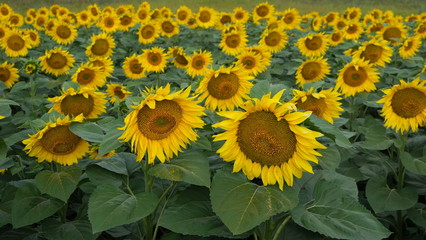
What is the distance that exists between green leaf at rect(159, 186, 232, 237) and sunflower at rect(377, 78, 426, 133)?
5.32ft

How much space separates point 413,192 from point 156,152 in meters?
1.99

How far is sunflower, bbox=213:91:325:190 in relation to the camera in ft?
5.38

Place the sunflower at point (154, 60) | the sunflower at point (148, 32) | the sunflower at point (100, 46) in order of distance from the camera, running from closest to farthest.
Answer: the sunflower at point (154, 60) < the sunflower at point (100, 46) < the sunflower at point (148, 32)

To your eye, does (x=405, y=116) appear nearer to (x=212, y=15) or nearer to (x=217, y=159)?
(x=217, y=159)

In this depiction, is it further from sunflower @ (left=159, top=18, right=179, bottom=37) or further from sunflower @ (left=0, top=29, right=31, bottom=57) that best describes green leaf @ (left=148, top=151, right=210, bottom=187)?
sunflower @ (left=159, top=18, right=179, bottom=37)

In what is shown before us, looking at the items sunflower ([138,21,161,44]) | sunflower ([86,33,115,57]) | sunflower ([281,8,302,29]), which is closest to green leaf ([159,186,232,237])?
sunflower ([86,33,115,57])

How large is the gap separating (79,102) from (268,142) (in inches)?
60.7

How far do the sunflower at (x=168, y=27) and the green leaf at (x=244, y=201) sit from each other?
565 centimetres

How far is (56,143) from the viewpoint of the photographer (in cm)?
206

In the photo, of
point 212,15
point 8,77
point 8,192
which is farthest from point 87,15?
point 8,192

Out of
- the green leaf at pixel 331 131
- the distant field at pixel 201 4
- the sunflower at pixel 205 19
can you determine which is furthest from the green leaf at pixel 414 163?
the distant field at pixel 201 4

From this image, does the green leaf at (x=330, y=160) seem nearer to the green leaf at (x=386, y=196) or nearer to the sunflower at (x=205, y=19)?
the green leaf at (x=386, y=196)

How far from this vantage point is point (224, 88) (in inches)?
114

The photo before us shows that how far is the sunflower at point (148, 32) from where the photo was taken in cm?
675
